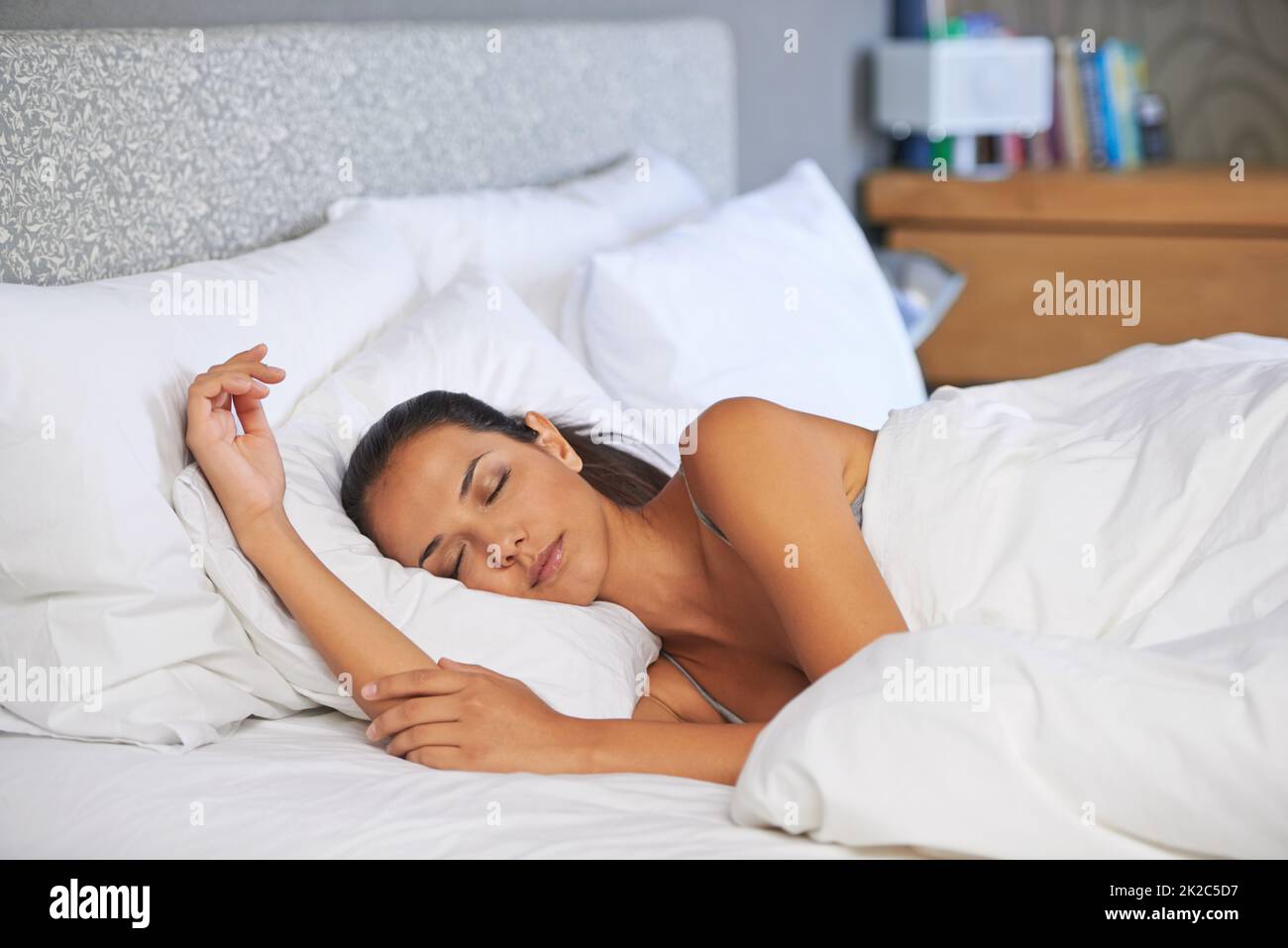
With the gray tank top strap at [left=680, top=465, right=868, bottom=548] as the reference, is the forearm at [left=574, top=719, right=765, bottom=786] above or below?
below

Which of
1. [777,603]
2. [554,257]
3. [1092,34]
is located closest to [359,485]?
[777,603]

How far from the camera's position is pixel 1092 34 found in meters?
3.63

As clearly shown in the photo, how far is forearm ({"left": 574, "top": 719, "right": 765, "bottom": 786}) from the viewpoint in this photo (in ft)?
3.47

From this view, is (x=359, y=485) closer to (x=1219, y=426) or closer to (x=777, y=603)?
(x=777, y=603)

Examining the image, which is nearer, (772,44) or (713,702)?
(713,702)

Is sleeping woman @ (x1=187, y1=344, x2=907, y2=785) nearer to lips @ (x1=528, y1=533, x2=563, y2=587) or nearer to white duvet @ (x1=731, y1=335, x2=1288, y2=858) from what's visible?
lips @ (x1=528, y1=533, x2=563, y2=587)

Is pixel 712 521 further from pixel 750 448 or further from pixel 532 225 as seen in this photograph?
pixel 532 225

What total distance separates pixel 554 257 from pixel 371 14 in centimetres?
40

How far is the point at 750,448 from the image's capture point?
3.84 ft

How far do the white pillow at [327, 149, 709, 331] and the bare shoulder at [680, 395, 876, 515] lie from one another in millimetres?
504

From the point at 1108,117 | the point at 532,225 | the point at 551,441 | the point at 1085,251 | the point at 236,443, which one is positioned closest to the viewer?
the point at 236,443

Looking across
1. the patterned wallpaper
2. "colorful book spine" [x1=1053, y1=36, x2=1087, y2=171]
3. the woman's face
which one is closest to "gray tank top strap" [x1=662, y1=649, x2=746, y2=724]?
the woman's face

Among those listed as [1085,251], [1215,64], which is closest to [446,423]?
[1085,251]

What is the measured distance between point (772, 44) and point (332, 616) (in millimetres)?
2169
